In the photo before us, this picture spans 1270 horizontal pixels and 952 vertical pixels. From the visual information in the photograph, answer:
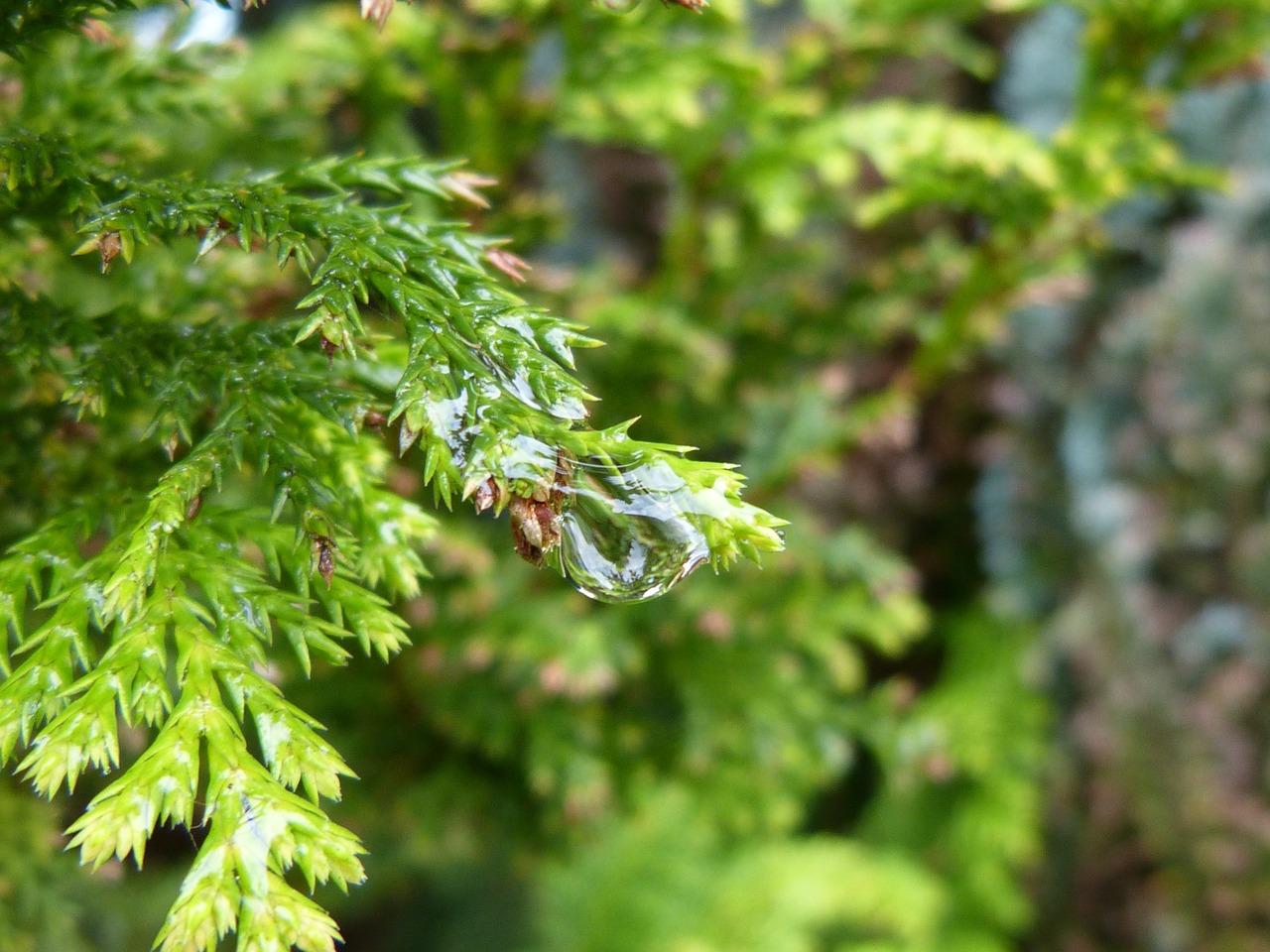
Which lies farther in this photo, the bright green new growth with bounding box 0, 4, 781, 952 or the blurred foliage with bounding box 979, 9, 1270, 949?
the blurred foliage with bounding box 979, 9, 1270, 949

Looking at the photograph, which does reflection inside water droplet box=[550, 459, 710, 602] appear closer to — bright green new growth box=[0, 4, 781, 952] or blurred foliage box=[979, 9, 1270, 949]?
bright green new growth box=[0, 4, 781, 952]

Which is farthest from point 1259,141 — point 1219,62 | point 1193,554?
point 1193,554

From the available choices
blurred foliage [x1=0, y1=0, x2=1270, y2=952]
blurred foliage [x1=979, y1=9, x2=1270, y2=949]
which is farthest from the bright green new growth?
blurred foliage [x1=979, y1=9, x2=1270, y2=949]

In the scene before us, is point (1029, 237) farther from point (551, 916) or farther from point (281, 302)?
point (551, 916)

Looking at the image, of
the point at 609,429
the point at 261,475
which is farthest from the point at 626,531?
the point at 261,475

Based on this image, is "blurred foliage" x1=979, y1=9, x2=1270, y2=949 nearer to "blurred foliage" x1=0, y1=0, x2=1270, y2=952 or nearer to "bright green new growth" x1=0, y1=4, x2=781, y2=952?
"blurred foliage" x1=0, y1=0, x2=1270, y2=952

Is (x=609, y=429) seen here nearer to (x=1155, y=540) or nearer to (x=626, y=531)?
(x=626, y=531)

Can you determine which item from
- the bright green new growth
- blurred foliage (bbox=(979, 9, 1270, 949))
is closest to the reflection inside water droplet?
the bright green new growth

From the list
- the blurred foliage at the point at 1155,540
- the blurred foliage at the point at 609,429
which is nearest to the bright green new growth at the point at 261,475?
the blurred foliage at the point at 609,429

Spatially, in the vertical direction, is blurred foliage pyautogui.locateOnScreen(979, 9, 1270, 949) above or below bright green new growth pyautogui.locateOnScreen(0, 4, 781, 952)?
below
